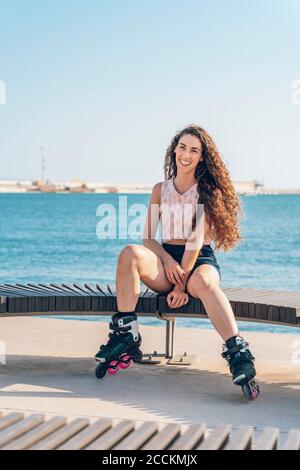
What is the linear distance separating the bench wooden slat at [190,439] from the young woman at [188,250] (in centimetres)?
200

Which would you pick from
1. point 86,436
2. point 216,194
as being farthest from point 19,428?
point 216,194

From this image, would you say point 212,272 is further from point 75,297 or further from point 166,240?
point 75,297

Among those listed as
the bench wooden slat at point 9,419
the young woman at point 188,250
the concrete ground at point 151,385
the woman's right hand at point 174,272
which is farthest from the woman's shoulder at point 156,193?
the bench wooden slat at point 9,419

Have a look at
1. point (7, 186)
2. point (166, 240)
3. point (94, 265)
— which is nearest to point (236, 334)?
point (166, 240)

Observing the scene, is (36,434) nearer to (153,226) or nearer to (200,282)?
(200,282)

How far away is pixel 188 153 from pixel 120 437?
10.1ft

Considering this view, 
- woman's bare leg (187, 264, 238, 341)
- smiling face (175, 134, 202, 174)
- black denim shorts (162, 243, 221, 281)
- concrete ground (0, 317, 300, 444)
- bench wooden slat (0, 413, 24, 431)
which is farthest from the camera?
smiling face (175, 134, 202, 174)

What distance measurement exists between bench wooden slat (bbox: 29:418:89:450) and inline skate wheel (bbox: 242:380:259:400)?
2098 millimetres

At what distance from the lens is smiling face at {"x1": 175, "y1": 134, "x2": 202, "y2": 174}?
5539mm

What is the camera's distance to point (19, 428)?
2820 millimetres

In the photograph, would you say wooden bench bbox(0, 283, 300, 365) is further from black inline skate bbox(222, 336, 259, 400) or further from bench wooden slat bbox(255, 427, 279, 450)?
bench wooden slat bbox(255, 427, 279, 450)

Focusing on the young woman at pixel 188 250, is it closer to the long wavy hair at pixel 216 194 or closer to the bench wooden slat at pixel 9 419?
the long wavy hair at pixel 216 194

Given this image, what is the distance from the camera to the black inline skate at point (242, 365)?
4793 millimetres

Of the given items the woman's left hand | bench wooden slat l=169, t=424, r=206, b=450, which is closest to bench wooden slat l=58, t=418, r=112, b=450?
bench wooden slat l=169, t=424, r=206, b=450
